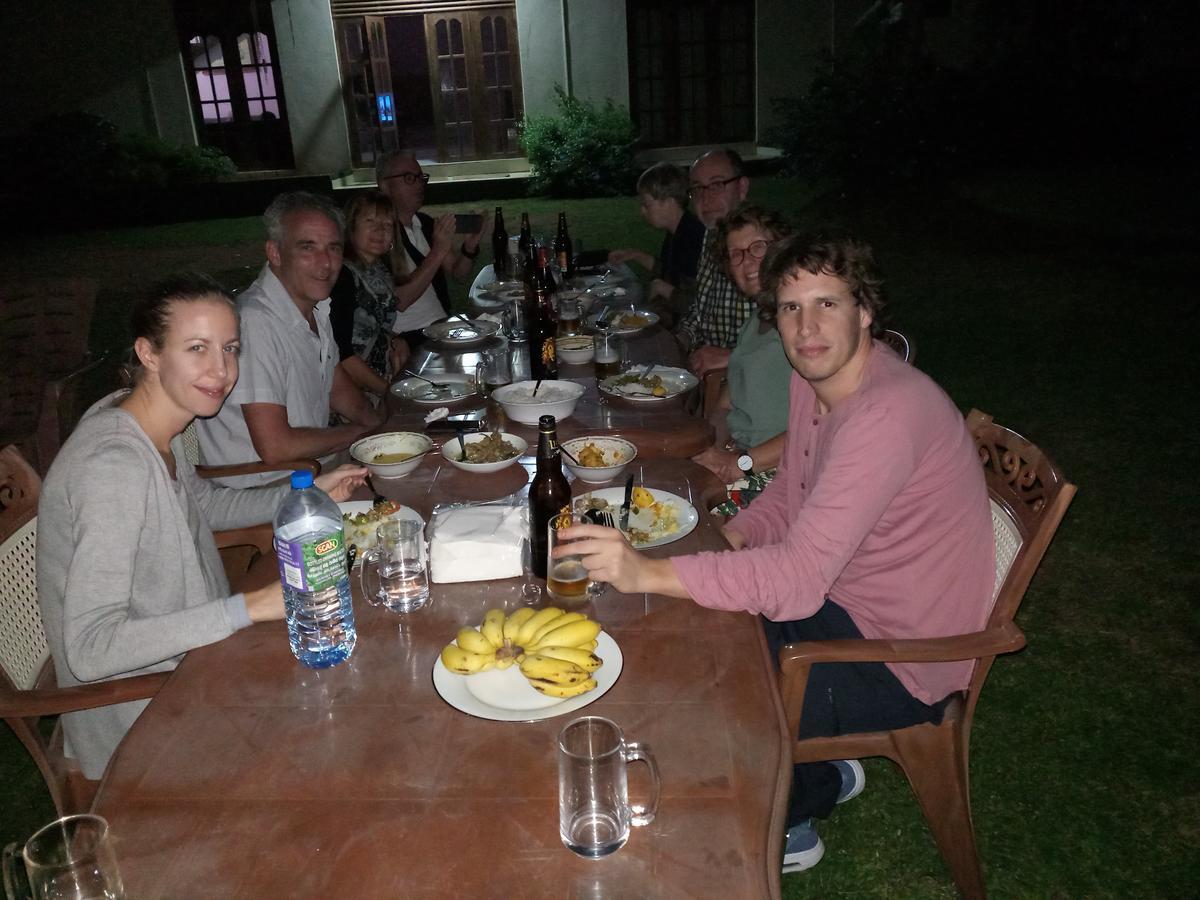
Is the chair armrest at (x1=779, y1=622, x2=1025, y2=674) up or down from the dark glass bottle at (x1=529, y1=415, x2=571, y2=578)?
down

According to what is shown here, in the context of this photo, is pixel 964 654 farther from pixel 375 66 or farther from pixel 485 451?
pixel 375 66

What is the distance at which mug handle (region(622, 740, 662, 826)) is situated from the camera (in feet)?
4.45

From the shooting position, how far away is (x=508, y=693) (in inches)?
64.5

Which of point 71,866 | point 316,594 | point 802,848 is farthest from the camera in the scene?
point 802,848

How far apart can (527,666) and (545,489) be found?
2.44 feet

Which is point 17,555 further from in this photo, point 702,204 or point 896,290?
point 896,290

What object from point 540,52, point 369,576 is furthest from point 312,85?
point 369,576

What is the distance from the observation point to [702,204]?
529cm

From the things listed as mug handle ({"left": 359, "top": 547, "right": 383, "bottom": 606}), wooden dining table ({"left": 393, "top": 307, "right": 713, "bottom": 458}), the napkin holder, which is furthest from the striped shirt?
mug handle ({"left": 359, "top": 547, "right": 383, "bottom": 606})

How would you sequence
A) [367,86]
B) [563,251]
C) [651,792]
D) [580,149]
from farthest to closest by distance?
[367,86], [580,149], [563,251], [651,792]

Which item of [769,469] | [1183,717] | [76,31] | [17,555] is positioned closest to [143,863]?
[17,555]

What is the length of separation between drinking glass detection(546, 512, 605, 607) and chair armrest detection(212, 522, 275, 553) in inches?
41.7

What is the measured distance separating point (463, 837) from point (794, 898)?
1.58 meters

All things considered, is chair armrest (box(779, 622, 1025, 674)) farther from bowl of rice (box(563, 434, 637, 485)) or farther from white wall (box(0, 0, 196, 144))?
white wall (box(0, 0, 196, 144))
